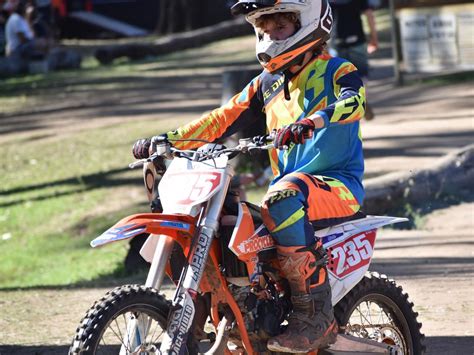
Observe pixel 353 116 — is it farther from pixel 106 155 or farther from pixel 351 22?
pixel 106 155

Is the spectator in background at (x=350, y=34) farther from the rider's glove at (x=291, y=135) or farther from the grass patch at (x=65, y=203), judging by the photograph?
the rider's glove at (x=291, y=135)

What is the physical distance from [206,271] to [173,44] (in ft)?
79.3

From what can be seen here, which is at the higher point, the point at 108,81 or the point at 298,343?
the point at 298,343

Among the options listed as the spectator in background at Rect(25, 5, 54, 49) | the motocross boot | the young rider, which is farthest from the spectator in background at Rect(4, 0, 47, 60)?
the motocross boot

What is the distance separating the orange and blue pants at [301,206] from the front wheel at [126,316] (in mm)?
571

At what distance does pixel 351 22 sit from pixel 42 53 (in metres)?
14.3

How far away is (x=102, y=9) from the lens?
1348 inches

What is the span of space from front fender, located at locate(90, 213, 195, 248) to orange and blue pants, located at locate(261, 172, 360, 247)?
0.35m

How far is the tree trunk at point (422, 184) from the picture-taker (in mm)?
9789

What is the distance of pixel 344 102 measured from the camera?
4.86 meters

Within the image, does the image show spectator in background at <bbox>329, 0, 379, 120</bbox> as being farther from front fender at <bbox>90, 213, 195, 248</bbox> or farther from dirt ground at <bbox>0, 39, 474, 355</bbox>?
front fender at <bbox>90, 213, 195, 248</bbox>

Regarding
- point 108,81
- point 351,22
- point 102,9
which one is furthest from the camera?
point 102,9

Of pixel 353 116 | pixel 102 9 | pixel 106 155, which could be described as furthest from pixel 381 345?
pixel 102 9

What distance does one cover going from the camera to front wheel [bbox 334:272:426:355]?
5.30 metres
